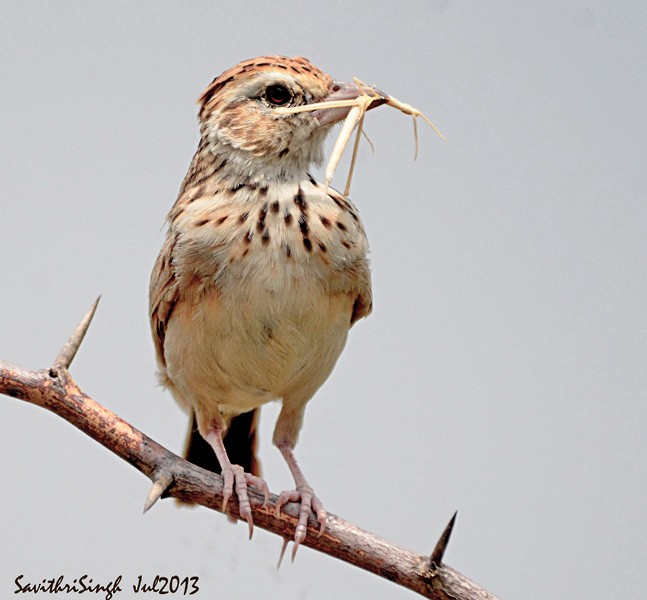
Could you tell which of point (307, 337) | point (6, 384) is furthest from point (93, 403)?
point (307, 337)

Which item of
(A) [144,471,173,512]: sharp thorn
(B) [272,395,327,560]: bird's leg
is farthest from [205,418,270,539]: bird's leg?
(A) [144,471,173,512]: sharp thorn

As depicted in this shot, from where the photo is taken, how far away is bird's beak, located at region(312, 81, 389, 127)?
3816mm

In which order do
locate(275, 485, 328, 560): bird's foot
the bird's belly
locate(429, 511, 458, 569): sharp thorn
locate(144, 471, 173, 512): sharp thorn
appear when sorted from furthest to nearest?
locate(275, 485, 328, 560): bird's foot
the bird's belly
locate(144, 471, 173, 512): sharp thorn
locate(429, 511, 458, 569): sharp thorn

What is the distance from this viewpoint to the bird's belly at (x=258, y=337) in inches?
150

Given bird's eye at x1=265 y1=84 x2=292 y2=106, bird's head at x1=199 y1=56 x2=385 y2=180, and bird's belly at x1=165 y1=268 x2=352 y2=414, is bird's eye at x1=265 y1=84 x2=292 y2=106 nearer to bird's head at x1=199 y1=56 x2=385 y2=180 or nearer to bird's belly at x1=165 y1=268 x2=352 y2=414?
bird's head at x1=199 y1=56 x2=385 y2=180

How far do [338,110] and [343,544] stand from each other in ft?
5.49

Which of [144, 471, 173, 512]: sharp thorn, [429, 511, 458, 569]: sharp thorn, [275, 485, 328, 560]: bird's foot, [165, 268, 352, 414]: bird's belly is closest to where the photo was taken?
[429, 511, 458, 569]: sharp thorn

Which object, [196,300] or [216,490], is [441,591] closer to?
[216,490]

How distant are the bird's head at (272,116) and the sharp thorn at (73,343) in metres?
0.80

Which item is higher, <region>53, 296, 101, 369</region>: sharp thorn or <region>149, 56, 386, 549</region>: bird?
<region>149, 56, 386, 549</region>: bird

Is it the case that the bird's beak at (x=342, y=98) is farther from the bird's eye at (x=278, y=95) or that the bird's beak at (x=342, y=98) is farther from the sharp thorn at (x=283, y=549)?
the sharp thorn at (x=283, y=549)

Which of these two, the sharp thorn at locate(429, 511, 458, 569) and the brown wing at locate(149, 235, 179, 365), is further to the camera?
the brown wing at locate(149, 235, 179, 365)

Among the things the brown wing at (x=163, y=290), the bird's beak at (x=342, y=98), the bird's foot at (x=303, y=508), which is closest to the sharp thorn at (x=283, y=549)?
the bird's foot at (x=303, y=508)

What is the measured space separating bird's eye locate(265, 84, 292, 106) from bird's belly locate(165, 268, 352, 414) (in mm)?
652
